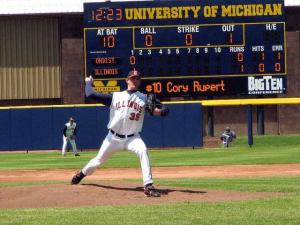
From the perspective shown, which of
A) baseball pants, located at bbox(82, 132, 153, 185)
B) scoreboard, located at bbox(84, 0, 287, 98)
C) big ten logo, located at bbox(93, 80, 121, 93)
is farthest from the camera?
big ten logo, located at bbox(93, 80, 121, 93)

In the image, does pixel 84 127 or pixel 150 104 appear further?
pixel 84 127

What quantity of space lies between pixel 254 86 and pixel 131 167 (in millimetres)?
10399

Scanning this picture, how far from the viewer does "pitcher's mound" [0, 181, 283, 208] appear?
1010cm

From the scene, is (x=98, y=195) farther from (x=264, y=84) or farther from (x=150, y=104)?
(x=264, y=84)

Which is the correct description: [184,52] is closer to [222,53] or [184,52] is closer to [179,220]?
[222,53]

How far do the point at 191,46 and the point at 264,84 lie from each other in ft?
10.2

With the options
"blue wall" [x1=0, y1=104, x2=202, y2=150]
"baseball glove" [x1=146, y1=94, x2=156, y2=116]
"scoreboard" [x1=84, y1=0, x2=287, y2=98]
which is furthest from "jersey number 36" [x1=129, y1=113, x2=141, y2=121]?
"blue wall" [x1=0, y1=104, x2=202, y2=150]

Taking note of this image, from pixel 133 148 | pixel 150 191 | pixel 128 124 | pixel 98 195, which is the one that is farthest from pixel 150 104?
pixel 98 195

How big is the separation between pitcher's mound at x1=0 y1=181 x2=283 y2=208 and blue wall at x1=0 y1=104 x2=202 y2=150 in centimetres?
1924

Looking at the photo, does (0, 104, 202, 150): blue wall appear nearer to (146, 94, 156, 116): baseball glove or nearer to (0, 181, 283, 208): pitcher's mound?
(0, 181, 283, 208): pitcher's mound

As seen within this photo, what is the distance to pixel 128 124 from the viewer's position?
1084cm

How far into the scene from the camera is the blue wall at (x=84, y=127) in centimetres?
3077

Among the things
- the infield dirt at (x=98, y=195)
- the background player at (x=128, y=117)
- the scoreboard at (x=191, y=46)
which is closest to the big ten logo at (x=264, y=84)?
the scoreboard at (x=191, y=46)

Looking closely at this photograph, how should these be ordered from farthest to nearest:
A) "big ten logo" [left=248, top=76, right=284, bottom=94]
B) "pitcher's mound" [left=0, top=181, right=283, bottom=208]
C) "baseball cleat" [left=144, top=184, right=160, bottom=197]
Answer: "big ten logo" [left=248, top=76, right=284, bottom=94]
"baseball cleat" [left=144, top=184, right=160, bottom=197]
"pitcher's mound" [left=0, top=181, right=283, bottom=208]
